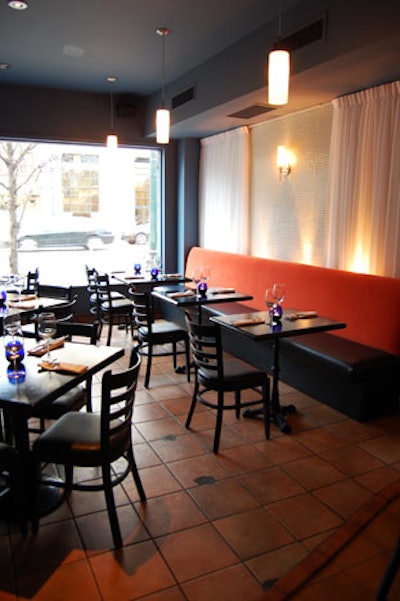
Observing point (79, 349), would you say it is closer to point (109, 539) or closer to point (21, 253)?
point (109, 539)

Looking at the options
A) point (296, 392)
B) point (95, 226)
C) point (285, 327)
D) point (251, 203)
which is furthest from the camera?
point (95, 226)

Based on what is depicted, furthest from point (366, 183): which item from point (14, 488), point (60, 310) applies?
point (14, 488)

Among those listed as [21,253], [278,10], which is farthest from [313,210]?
[21,253]

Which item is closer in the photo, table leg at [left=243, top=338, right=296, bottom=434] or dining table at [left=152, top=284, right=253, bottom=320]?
table leg at [left=243, top=338, right=296, bottom=434]

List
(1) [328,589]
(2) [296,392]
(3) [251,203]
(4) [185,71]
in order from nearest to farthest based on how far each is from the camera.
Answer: (1) [328,589], (2) [296,392], (4) [185,71], (3) [251,203]

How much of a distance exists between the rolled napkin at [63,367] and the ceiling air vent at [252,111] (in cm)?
377

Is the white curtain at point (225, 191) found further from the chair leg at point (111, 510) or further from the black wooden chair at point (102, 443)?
the chair leg at point (111, 510)

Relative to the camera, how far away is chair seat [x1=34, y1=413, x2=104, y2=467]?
8.20ft

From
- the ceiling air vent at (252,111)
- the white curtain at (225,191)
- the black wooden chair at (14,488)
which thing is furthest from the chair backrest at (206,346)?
the white curtain at (225,191)

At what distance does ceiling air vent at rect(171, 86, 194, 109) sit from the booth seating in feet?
7.64

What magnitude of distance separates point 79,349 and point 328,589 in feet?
6.41

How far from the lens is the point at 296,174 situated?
5.74 metres

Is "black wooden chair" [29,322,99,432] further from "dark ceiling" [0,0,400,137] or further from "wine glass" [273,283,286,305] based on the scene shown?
"dark ceiling" [0,0,400,137]

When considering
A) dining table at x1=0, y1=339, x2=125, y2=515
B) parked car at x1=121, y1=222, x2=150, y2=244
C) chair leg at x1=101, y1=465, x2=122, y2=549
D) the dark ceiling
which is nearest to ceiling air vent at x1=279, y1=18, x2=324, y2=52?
the dark ceiling
